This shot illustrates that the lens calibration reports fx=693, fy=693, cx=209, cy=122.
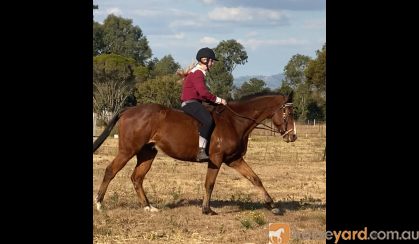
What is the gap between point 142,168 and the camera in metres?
12.1

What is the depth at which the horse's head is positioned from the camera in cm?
1180

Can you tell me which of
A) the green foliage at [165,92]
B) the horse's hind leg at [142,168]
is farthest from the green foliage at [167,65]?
the horse's hind leg at [142,168]

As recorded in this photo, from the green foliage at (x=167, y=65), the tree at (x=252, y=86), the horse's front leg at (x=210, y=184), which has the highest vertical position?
the green foliage at (x=167, y=65)

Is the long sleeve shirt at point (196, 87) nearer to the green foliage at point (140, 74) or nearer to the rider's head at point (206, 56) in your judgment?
the rider's head at point (206, 56)

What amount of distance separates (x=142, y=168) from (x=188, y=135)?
1.13 meters

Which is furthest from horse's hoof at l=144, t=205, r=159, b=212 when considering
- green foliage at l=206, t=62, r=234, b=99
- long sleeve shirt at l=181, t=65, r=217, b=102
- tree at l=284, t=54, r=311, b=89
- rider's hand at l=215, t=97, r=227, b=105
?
tree at l=284, t=54, r=311, b=89

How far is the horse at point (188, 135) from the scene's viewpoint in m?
11.5

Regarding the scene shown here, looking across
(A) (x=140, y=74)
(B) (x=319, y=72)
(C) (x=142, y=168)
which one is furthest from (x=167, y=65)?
(C) (x=142, y=168)

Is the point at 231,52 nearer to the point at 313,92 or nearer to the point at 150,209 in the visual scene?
the point at 313,92

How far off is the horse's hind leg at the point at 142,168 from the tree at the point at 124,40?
77146 mm
